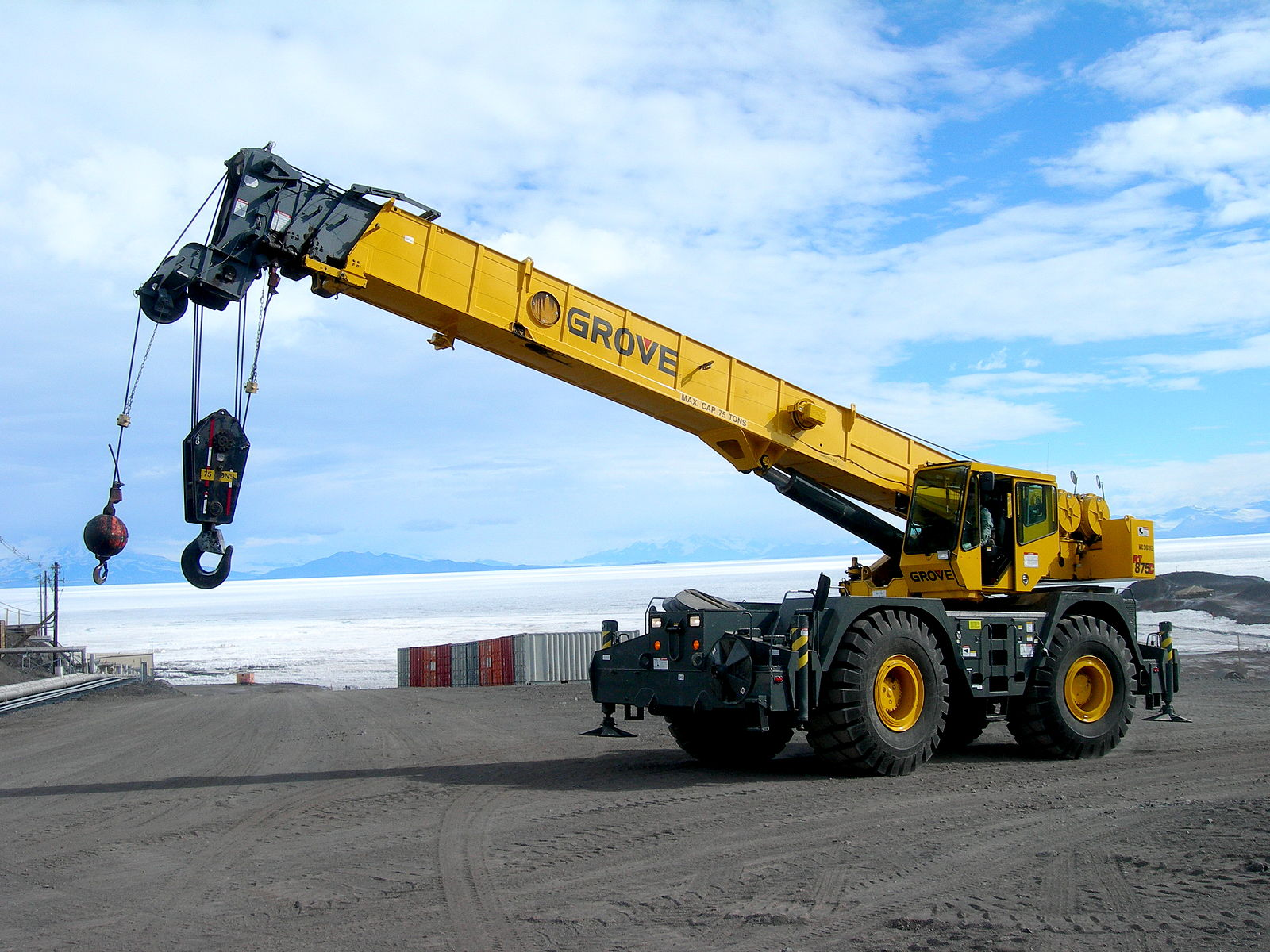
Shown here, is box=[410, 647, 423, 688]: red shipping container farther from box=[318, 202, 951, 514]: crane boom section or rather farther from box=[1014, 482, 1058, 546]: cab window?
box=[1014, 482, 1058, 546]: cab window

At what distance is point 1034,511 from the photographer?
41.7 feet

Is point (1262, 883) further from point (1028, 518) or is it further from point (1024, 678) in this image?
point (1028, 518)

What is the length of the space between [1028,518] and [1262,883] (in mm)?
6620

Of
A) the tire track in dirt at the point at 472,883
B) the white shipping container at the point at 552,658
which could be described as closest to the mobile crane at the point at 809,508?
the tire track in dirt at the point at 472,883

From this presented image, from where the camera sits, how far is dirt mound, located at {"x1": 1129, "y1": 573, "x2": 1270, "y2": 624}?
152 feet

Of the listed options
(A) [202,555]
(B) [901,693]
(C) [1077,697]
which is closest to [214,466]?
(A) [202,555]

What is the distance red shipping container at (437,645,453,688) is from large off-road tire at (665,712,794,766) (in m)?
25.3

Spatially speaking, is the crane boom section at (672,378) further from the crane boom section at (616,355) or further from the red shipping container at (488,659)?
the red shipping container at (488,659)

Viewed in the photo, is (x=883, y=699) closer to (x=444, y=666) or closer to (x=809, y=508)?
(x=809, y=508)

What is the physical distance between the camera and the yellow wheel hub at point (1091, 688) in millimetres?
12492

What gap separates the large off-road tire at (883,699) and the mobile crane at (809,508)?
0.07 ft

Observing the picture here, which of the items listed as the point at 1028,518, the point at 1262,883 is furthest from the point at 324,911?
the point at 1028,518

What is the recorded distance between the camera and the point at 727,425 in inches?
475

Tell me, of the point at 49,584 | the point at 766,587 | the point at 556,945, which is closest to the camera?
the point at 556,945
